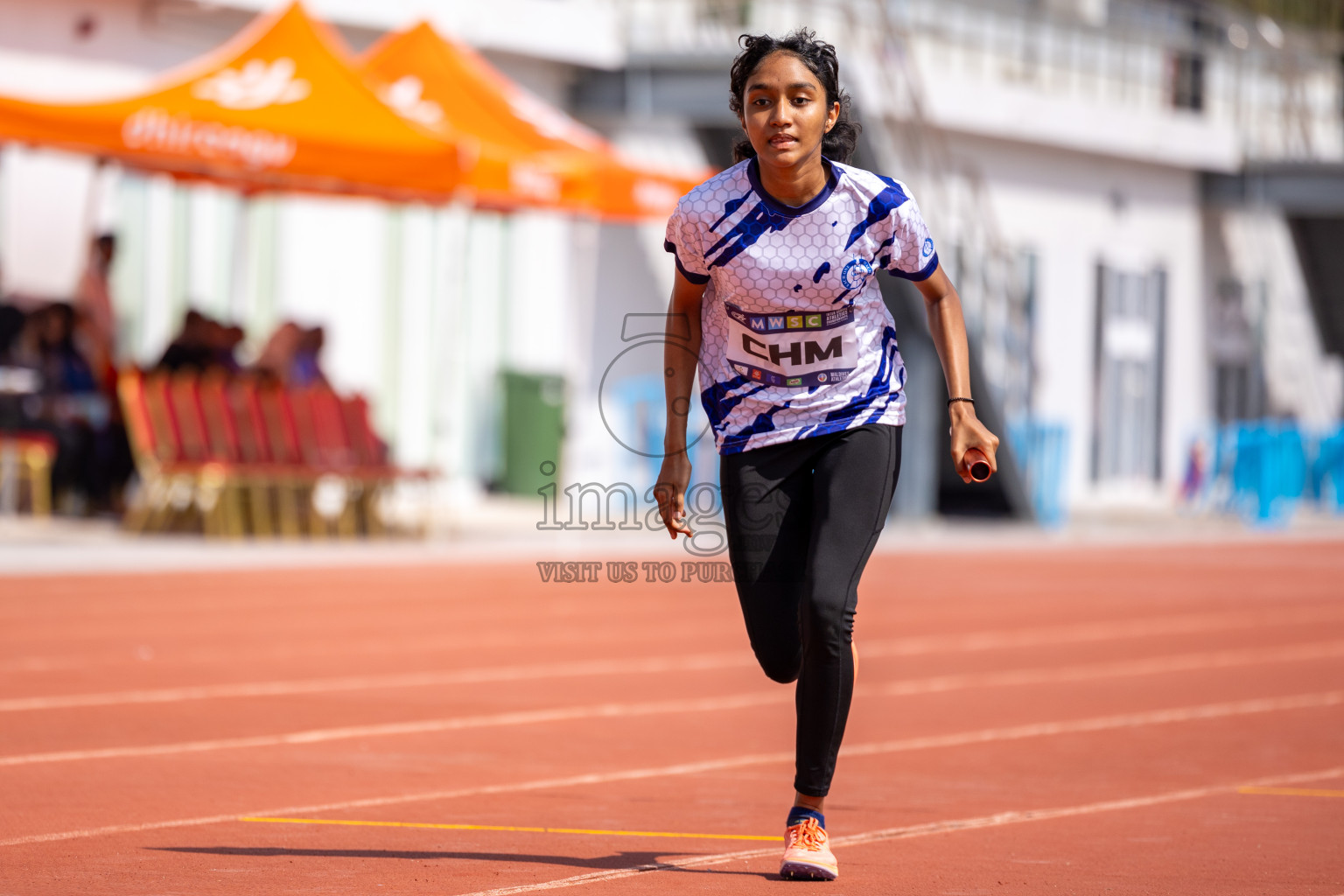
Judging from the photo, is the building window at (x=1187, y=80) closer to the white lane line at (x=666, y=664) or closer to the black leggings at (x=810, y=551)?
the white lane line at (x=666, y=664)

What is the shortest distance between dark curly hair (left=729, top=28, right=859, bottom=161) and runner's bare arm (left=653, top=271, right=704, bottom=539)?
0.41 m

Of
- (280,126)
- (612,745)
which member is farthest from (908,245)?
(280,126)

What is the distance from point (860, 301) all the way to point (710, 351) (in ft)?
1.38

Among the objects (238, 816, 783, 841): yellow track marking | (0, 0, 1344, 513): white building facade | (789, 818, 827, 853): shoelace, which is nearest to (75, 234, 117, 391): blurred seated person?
(0, 0, 1344, 513): white building facade

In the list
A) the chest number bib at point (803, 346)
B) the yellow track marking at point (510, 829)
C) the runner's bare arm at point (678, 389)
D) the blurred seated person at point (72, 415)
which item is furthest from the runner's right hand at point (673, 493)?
the blurred seated person at point (72, 415)

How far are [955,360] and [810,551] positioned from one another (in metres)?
0.60

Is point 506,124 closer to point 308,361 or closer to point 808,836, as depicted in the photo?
point 308,361

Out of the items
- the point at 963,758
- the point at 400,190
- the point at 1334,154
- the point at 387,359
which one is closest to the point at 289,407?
the point at 400,190

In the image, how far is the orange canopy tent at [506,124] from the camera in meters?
16.7

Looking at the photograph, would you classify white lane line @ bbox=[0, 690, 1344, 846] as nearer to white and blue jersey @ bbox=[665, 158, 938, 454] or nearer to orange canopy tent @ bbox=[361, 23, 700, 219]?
white and blue jersey @ bbox=[665, 158, 938, 454]

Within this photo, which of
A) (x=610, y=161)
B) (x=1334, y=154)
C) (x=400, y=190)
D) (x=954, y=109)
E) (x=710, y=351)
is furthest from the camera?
(x=1334, y=154)

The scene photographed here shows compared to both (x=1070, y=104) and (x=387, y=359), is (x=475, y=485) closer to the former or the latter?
(x=387, y=359)

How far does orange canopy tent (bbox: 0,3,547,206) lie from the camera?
15.1m

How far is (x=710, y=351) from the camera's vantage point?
569 centimetres
